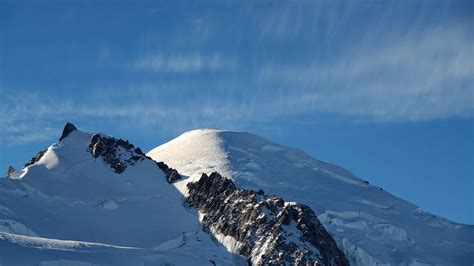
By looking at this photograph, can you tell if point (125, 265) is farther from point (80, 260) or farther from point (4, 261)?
point (4, 261)

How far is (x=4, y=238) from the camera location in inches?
7785

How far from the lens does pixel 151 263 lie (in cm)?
19900

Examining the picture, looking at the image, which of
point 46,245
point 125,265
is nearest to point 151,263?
point 125,265

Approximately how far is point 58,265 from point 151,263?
56.7ft

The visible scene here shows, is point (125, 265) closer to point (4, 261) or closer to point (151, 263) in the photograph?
point (151, 263)

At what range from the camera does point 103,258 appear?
196875 millimetres

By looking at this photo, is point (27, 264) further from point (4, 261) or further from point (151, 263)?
point (151, 263)

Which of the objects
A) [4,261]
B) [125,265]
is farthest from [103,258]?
[4,261]

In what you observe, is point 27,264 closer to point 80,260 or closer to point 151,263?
point 80,260

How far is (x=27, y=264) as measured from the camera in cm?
19025

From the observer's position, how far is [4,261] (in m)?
189

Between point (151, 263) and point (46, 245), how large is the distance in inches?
763

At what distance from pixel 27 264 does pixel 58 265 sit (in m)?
5.48

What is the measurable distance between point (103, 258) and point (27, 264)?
14124 millimetres
